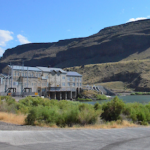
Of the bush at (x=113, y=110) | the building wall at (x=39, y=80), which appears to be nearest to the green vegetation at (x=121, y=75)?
the building wall at (x=39, y=80)

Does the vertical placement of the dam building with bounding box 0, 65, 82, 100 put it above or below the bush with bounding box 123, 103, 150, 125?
above

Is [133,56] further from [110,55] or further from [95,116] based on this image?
[95,116]

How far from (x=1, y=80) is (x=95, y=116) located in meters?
42.4

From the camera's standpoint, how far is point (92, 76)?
136250mm

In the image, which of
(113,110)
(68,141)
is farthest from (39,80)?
(68,141)

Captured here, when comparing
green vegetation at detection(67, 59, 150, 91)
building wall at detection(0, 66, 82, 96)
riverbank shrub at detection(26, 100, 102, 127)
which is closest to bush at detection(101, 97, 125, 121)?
riverbank shrub at detection(26, 100, 102, 127)

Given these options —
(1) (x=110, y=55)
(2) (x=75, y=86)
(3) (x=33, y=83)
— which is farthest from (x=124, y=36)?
(3) (x=33, y=83)

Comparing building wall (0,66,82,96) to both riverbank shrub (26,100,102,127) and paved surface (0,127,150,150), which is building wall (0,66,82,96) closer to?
riverbank shrub (26,100,102,127)

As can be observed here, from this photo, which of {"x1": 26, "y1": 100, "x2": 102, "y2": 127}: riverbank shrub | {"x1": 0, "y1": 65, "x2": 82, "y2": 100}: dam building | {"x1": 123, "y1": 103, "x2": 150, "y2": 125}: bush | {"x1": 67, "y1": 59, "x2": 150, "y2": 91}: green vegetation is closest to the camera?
{"x1": 26, "y1": 100, "x2": 102, "y2": 127}: riverbank shrub

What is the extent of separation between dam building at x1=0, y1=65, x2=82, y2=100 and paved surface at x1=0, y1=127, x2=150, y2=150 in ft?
135

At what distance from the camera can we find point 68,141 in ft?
31.0

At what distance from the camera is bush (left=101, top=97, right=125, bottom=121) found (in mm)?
17845

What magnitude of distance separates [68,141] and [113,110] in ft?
30.8

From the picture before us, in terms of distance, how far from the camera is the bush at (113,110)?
17.8 meters
